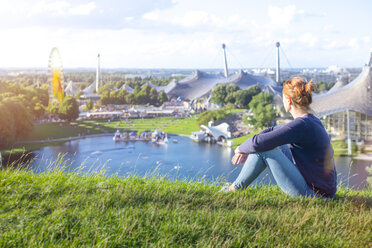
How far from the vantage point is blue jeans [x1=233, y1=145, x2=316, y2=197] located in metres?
1.66

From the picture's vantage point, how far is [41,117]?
26.0 metres

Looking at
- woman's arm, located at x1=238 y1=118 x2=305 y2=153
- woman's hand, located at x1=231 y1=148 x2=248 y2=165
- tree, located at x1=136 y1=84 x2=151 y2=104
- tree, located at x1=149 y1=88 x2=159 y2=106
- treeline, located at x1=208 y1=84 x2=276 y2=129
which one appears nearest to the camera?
woman's arm, located at x1=238 y1=118 x2=305 y2=153

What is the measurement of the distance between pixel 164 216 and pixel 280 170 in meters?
0.51

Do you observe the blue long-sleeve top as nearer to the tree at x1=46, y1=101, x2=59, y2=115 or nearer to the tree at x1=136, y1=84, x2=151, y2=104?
the tree at x1=46, y1=101, x2=59, y2=115

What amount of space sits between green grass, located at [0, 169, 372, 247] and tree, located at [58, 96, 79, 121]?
23955 mm

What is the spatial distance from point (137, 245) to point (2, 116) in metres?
17.0

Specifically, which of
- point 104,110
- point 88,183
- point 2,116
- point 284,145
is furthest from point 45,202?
point 104,110

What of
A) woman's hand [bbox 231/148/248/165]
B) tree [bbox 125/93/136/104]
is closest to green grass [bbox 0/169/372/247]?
woman's hand [bbox 231/148/248/165]

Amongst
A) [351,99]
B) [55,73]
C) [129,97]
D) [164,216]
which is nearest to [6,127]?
[55,73]

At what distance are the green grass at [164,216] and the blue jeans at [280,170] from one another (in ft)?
0.15

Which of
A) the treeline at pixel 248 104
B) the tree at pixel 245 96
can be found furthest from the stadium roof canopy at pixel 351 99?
A: the tree at pixel 245 96

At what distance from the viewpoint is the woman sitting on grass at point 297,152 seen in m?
1.61

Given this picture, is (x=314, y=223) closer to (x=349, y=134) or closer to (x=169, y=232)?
(x=169, y=232)

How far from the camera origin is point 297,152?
169 cm
